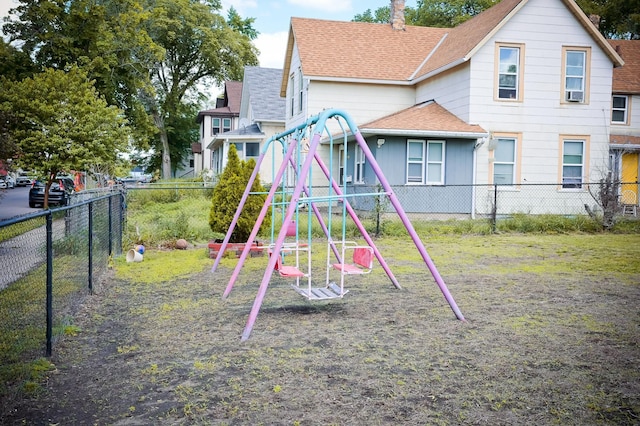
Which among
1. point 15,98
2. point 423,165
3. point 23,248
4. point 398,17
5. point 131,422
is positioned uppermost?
point 398,17

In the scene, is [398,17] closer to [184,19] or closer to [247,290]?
[247,290]

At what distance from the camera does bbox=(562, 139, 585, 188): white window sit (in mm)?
21042

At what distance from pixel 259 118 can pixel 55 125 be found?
1122 cm

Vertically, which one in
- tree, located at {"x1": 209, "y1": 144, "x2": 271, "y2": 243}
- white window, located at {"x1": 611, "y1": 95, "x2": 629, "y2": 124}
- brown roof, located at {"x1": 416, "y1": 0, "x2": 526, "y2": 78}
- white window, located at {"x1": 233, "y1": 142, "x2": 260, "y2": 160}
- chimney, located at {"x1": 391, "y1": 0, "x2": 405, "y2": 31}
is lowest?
tree, located at {"x1": 209, "y1": 144, "x2": 271, "y2": 243}

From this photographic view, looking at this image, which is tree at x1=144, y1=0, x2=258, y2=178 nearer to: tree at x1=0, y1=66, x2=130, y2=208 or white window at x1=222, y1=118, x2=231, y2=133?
white window at x1=222, y1=118, x2=231, y2=133

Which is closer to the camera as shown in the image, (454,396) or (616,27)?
(454,396)

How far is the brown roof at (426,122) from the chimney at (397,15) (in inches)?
252

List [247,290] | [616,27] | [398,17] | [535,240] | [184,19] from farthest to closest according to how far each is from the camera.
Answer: [184,19] < [616,27] < [398,17] < [535,240] < [247,290]

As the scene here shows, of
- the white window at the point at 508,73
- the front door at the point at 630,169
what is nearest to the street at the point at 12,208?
the white window at the point at 508,73

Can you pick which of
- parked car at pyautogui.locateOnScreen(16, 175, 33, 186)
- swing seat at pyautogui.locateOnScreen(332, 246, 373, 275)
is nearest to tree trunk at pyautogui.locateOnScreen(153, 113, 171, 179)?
parked car at pyautogui.locateOnScreen(16, 175, 33, 186)

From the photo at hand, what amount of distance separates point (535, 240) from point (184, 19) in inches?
1485

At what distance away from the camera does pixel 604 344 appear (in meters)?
5.90

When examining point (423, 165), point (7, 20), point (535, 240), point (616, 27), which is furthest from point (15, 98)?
point (616, 27)

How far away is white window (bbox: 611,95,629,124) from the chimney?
928 centimetres
